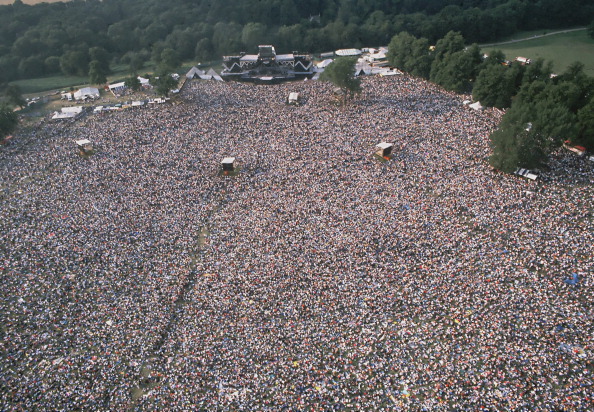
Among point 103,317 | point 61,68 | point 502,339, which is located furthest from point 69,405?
point 61,68

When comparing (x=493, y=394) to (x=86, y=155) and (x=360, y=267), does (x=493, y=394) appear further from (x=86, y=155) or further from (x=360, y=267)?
(x=86, y=155)

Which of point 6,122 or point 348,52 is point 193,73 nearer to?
point 6,122

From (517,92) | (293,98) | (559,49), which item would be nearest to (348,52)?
(293,98)

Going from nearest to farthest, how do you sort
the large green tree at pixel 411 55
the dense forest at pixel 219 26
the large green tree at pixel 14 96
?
1. the large green tree at pixel 14 96
2. the large green tree at pixel 411 55
3. the dense forest at pixel 219 26

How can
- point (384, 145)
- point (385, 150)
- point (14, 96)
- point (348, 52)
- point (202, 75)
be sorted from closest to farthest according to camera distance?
point (385, 150) → point (384, 145) → point (14, 96) → point (202, 75) → point (348, 52)

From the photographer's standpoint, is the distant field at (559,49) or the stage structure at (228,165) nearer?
the stage structure at (228,165)

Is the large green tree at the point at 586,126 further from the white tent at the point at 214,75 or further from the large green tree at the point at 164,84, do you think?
the white tent at the point at 214,75

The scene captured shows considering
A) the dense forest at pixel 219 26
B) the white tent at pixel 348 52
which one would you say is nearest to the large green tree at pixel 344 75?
the white tent at pixel 348 52
